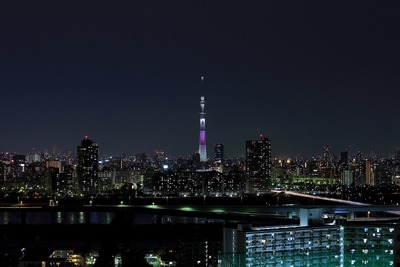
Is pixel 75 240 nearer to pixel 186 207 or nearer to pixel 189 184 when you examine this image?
pixel 186 207

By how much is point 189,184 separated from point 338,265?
24.2 metres

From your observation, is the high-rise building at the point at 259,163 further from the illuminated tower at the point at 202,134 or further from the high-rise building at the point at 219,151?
the high-rise building at the point at 219,151

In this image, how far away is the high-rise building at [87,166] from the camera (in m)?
31.2

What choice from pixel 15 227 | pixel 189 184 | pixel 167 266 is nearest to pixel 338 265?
pixel 167 266

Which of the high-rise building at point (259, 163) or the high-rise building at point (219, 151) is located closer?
the high-rise building at point (259, 163)


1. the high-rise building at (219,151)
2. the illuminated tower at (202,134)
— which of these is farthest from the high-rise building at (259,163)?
the high-rise building at (219,151)

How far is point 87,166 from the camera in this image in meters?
32.3

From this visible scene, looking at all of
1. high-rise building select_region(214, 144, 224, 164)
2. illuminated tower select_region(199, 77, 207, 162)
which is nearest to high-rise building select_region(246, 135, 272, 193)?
illuminated tower select_region(199, 77, 207, 162)

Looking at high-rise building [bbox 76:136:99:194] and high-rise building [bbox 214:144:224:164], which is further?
high-rise building [bbox 214:144:224:164]

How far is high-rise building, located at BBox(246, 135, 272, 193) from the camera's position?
3216 centimetres

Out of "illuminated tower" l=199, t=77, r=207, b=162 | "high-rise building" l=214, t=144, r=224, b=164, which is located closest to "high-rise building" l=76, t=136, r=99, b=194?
"illuminated tower" l=199, t=77, r=207, b=162

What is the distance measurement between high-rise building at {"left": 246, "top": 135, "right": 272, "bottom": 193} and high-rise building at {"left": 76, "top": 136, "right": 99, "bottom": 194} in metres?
6.98

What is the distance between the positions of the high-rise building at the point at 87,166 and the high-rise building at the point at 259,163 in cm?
698

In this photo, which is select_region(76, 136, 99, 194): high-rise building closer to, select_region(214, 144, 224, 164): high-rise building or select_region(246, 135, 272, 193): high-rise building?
select_region(246, 135, 272, 193): high-rise building
